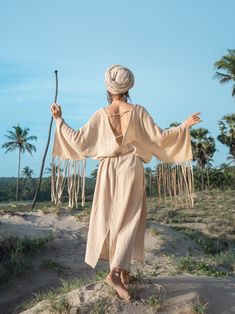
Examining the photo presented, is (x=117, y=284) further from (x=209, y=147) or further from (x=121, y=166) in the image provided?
(x=209, y=147)

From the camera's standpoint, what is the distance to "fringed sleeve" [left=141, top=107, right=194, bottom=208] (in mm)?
5281

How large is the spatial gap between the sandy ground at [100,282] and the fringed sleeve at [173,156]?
951 millimetres

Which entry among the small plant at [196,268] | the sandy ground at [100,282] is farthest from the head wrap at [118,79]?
the small plant at [196,268]

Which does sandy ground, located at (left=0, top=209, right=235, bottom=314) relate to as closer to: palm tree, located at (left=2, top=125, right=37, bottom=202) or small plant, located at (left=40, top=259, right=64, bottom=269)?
small plant, located at (left=40, top=259, right=64, bottom=269)

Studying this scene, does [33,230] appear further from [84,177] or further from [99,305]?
[99,305]

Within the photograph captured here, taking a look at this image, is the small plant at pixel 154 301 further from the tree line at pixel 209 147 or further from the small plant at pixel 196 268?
the tree line at pixel 209 147

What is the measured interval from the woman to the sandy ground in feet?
0.84

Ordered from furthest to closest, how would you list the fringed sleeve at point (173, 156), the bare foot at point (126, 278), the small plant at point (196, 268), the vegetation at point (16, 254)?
the vegetation at point (16, 254), the small plant at point (196, 268), the fringed sleeve at point (173, 156), the bare foot at point (126, 278)

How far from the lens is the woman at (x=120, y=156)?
199 inches

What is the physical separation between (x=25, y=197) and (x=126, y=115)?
5957cm

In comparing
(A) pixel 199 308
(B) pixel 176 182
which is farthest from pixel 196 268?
(A) pixel 199 308

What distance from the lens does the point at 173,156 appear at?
17.9ft

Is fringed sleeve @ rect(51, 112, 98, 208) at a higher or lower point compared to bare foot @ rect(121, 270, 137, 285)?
higher

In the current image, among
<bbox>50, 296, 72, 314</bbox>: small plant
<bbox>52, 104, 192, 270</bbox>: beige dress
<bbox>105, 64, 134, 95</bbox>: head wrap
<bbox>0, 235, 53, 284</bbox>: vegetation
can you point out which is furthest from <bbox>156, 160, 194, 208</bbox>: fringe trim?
<bbox>0, 235, 53, 284</bbox>: vegetation
